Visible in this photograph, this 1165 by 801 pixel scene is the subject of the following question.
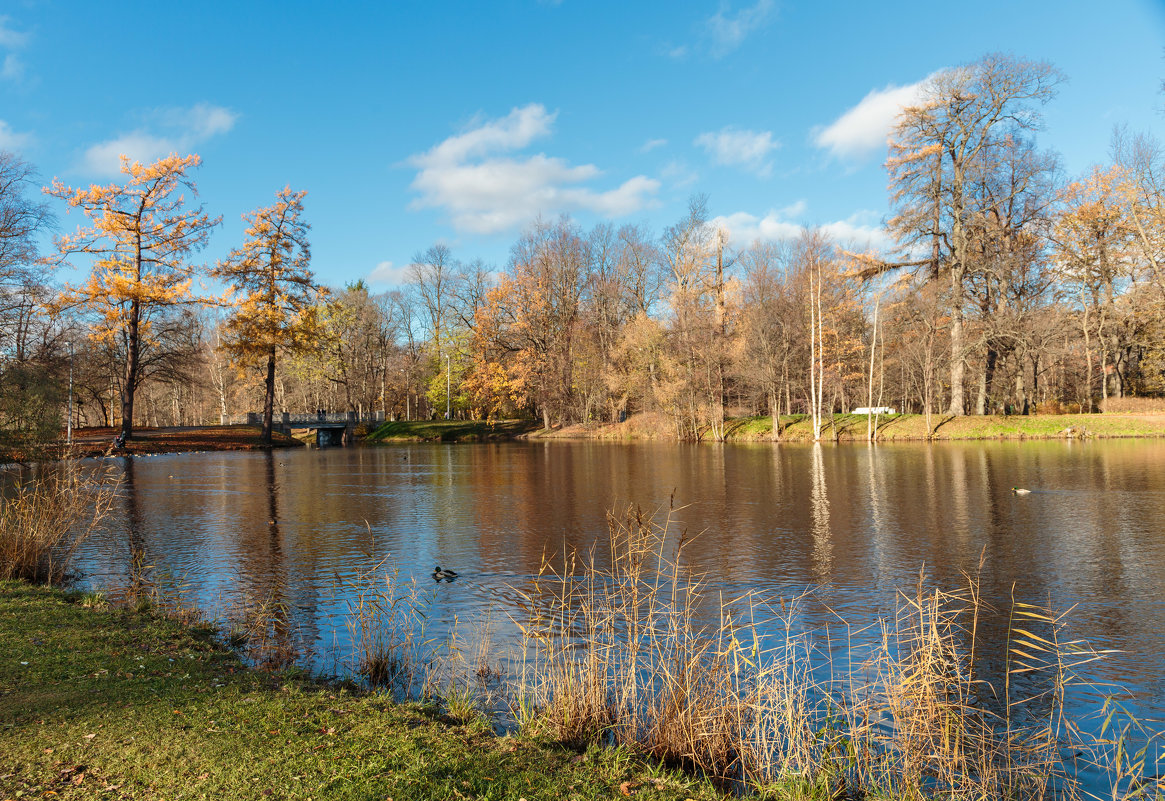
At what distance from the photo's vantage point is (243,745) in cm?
446

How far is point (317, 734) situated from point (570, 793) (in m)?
1.87

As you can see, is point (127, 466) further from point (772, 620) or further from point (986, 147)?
point (986, 147)

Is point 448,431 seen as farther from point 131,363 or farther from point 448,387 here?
point 131,363

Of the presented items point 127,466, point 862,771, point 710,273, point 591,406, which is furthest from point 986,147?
point 127,466

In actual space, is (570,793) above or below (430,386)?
below

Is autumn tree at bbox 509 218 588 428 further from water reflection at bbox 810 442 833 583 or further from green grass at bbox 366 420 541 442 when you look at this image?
water reflection at bbox 810 442 833 583

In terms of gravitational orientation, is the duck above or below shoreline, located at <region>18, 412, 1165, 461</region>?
below

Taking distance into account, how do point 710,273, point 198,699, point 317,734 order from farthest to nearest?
point 710,273 < point 198,699 < point 317,734

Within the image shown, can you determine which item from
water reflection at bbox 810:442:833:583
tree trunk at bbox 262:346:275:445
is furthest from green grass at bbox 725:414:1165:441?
tree trunk at bbox 262:346:275:445

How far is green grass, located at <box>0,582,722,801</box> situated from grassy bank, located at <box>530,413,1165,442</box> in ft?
137

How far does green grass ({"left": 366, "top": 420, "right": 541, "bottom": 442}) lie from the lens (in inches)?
2325

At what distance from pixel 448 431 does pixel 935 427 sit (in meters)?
37.5

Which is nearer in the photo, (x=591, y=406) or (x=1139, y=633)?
(x=1139, y=633)

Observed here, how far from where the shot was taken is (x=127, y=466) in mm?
32562
